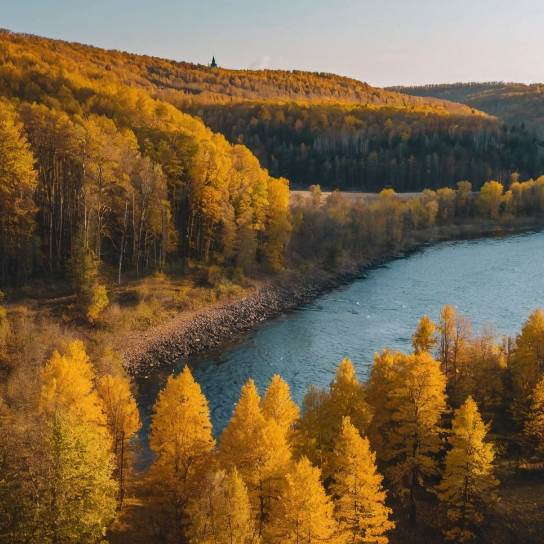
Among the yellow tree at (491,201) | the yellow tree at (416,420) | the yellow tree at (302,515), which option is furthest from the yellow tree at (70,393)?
the yellow tree at (491,201)

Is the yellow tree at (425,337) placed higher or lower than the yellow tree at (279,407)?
higher

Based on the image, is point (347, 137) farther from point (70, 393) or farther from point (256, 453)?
point (256, 453)

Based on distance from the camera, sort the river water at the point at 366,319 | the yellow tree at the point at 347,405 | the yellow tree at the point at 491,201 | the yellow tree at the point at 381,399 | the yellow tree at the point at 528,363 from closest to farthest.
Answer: the yellow tree at the point at 347,405 < the yellow tree at the point at 381,399 < the yellow tree at the point at 528,363 < the river water at the point at 366,319 < the yellow tree at the point at 491,201

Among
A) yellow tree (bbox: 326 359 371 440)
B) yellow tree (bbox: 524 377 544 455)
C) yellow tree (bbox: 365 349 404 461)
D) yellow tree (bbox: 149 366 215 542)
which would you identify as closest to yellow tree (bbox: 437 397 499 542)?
yellow tree (bbox: 365 349 404 461)

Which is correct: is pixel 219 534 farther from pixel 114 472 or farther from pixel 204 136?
pixel 204 136

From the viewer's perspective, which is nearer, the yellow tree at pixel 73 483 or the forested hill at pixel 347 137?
the yellow tree at pixel 73 483

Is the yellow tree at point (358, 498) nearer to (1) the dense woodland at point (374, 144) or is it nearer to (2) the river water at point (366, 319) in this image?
(2) the river water at point (366, 319)

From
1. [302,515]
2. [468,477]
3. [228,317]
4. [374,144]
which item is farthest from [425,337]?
[374,144]
